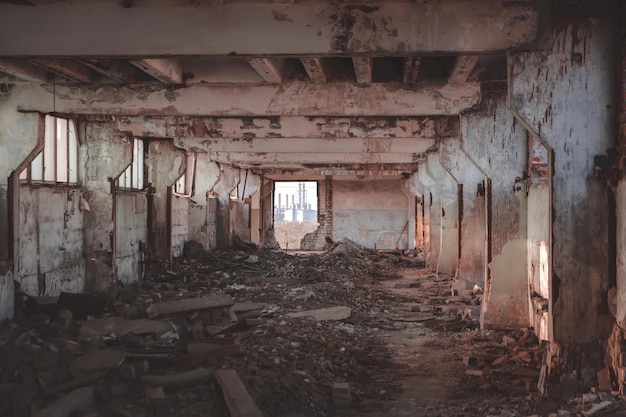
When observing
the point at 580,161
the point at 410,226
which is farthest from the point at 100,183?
the point at 410,226

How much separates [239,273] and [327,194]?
13996 millimetres

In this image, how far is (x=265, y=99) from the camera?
306 inches

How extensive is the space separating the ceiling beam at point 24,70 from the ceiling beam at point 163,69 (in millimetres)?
1398

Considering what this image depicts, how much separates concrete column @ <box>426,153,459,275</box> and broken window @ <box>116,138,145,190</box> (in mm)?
6796

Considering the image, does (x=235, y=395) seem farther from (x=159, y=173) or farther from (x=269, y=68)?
(x=159, y=173)

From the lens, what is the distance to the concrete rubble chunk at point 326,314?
9.11 m

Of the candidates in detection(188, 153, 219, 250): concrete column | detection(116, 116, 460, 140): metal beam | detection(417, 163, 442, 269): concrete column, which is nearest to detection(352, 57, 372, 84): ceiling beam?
detection(116, 116, 460, 140): metal beam

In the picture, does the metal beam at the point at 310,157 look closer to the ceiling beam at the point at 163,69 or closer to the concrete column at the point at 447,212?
the concrete column at the point at 447,212

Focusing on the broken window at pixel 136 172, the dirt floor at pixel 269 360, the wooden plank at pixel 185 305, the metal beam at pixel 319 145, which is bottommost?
the dirt floor at pixel 269 360

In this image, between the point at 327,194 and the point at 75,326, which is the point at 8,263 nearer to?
the point at 75,326

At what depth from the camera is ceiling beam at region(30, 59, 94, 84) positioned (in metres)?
6.58

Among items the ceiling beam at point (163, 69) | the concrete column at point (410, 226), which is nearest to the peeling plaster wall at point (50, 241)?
the ceiling beam at point (163, 69)

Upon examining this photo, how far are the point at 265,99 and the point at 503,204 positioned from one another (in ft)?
12.1

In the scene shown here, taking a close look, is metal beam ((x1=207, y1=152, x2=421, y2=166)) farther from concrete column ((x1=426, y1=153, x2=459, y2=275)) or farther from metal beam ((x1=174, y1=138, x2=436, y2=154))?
metal beam ((x1=174, y1=138, x2=436, y2=154))
